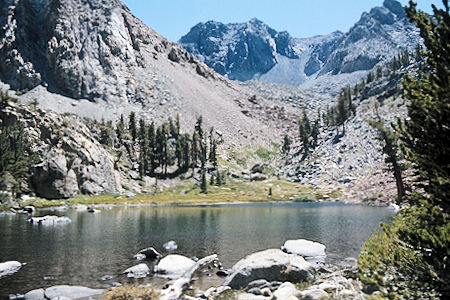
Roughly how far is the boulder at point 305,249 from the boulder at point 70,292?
19.5 m

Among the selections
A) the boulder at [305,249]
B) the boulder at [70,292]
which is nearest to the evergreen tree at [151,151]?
the boulder at [305,249]

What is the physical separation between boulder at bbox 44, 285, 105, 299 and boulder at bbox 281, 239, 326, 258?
19493 millimetres

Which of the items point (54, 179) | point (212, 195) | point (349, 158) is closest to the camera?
point (54, 179)

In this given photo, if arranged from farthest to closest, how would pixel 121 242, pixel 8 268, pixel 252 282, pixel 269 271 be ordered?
pixel 121 242
pixel 8 268
pixel 269 271
pixel 252 282

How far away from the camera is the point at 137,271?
28969 mm

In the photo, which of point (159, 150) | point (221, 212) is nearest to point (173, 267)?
point (221, 212)

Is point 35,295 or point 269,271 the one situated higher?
point 269,271

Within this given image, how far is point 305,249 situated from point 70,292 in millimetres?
22543

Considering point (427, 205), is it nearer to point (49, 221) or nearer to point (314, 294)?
point (314, 294)

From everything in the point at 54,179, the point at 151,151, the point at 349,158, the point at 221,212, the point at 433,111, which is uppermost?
the point at 151,151

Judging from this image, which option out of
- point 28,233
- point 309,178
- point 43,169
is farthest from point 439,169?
point 309,178

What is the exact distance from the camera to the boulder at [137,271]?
2825 cm

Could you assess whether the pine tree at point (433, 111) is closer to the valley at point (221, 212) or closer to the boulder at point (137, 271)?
the valley at point (221, 212)

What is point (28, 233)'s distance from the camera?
50250 mm
